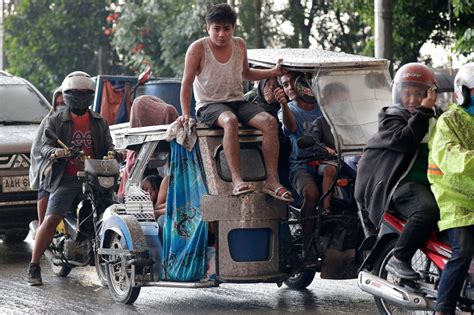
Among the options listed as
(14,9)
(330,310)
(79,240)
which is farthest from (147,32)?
(330,310)

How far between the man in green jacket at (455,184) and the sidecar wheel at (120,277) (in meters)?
3.24

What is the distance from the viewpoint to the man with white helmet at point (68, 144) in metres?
11.6

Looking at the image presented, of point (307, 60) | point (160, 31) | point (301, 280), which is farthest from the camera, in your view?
point (160, 31)

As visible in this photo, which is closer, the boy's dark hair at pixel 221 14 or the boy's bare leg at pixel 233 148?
the boy's bare leg at pixel 233 148

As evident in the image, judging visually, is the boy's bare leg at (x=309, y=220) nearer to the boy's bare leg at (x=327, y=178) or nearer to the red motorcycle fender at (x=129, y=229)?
the boy's bare leg at (x=327, y=178)

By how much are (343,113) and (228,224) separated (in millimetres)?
1448

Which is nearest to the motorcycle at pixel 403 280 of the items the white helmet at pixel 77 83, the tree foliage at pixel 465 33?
the white helmet at pixel 77 83

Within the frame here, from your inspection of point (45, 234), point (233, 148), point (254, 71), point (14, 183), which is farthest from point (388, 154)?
point (14, 183)

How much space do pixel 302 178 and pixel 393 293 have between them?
2154mm

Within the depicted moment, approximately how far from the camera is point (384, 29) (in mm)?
15164

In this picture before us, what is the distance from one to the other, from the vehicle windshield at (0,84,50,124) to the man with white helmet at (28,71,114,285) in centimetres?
348

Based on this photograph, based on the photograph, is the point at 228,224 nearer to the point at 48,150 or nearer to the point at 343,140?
the point at 343,140

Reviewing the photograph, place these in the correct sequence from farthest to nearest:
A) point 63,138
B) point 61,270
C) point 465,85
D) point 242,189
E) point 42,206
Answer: point 61,270, point 42,206, point 63,138, point 242,189, point 465,85

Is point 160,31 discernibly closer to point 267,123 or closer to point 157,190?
point 157,190
